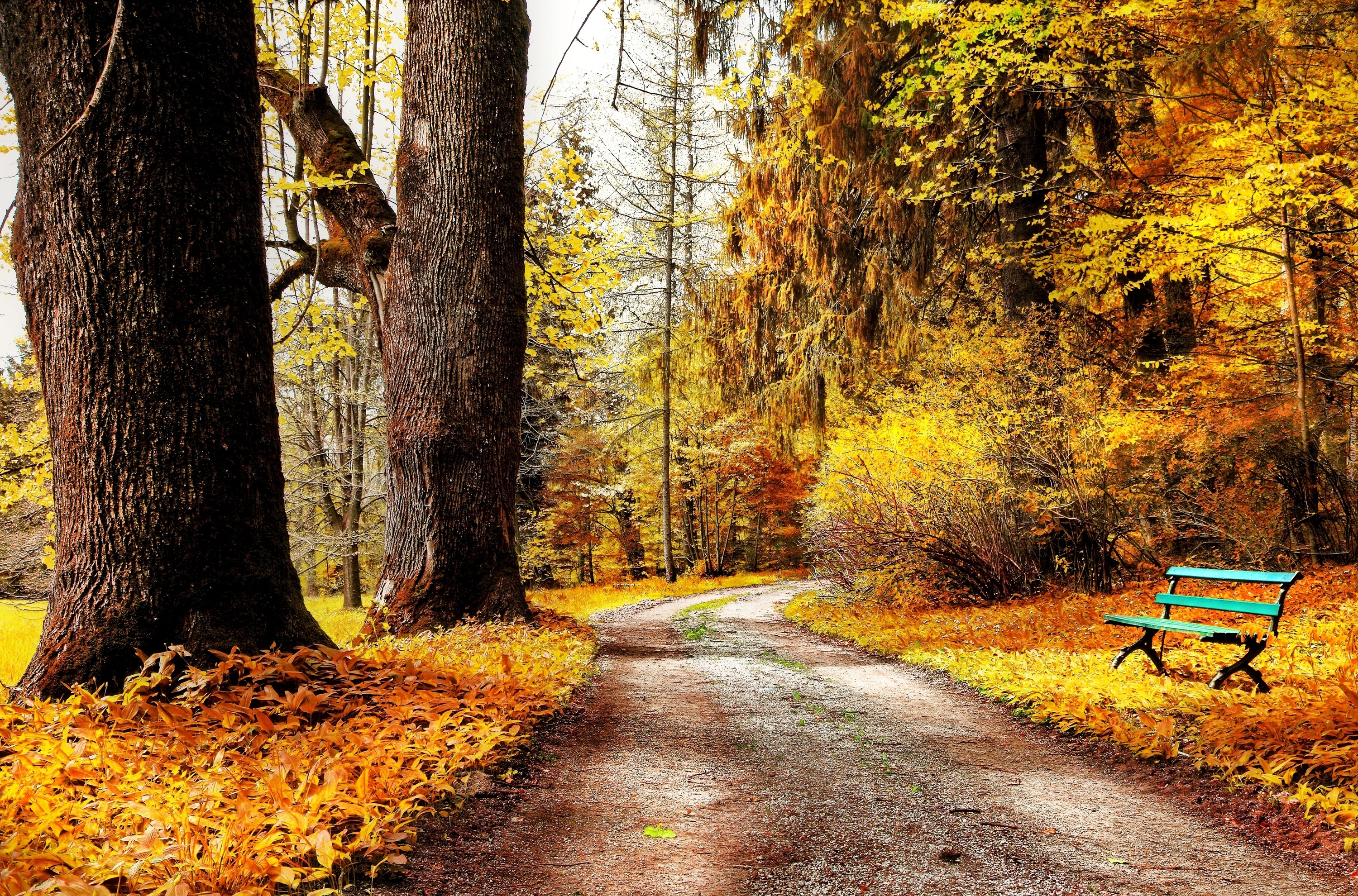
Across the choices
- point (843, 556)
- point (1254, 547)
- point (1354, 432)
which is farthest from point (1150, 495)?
point (843, 556)

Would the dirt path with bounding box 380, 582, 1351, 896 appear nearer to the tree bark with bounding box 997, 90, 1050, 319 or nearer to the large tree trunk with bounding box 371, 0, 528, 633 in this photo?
the large tree trunk with bounding box 371, 0, 528, 633

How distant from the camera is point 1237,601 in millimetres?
4922

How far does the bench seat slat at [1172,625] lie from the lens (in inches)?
175

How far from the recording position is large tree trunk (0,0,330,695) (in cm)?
331

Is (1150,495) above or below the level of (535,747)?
above

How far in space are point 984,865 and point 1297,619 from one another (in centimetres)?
533

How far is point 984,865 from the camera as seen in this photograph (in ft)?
9.16

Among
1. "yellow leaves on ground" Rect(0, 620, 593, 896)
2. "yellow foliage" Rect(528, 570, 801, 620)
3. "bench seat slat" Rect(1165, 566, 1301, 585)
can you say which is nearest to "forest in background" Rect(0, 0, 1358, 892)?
"yellow leaves on ground" Rect(0, 620, 593, 896)

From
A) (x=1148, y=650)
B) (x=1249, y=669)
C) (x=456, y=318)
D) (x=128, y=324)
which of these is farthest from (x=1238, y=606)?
(x=128, y=324)

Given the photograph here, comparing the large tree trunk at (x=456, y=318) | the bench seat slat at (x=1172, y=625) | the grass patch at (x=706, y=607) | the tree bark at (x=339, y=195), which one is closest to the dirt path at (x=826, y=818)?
the bench seat slat at (x=1172, y=625)

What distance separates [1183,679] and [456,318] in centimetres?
641

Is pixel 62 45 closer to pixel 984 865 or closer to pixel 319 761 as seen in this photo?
pixel 319 761

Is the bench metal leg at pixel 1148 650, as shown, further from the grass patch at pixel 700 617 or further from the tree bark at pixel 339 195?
the tree bark at pixel 339 195

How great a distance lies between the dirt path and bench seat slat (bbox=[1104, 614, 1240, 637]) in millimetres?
1118
